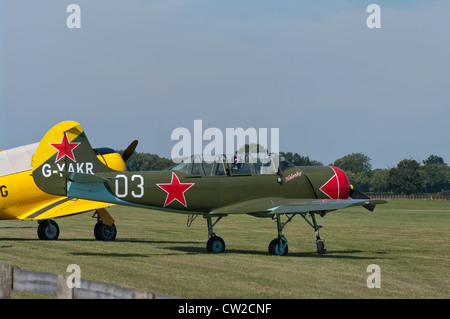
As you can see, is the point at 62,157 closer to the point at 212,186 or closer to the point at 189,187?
the point at 189,187

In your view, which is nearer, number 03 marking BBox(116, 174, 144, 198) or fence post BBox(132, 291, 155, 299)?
fence post BBox(132, 291, 155, 299)

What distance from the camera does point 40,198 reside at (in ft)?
81.6

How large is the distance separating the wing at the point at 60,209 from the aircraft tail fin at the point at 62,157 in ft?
9.14

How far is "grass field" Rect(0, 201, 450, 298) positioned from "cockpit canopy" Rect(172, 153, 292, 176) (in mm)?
2334

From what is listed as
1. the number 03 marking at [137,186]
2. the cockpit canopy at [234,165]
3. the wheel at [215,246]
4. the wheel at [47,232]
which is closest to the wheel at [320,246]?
the cockpit canopy at [234,165]

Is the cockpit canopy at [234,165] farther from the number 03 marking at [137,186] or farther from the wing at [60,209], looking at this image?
the wing at [60,209]

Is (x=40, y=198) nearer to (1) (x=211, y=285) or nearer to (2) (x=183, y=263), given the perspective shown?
(2) (x=183, y=263)

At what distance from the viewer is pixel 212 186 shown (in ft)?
67.0

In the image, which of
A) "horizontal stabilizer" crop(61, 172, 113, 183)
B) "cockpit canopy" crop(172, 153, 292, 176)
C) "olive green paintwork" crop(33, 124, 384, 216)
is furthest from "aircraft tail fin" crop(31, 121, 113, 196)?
"cockpit canopy" crop(172, 153, 292, 176)

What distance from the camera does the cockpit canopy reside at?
20.5 m

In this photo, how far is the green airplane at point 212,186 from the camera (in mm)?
19594

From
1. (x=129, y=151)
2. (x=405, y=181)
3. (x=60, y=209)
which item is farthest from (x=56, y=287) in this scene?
(x=405, y=181)

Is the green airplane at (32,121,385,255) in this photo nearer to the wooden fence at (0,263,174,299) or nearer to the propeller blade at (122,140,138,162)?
the propeller blade at (122,140,138,162)
